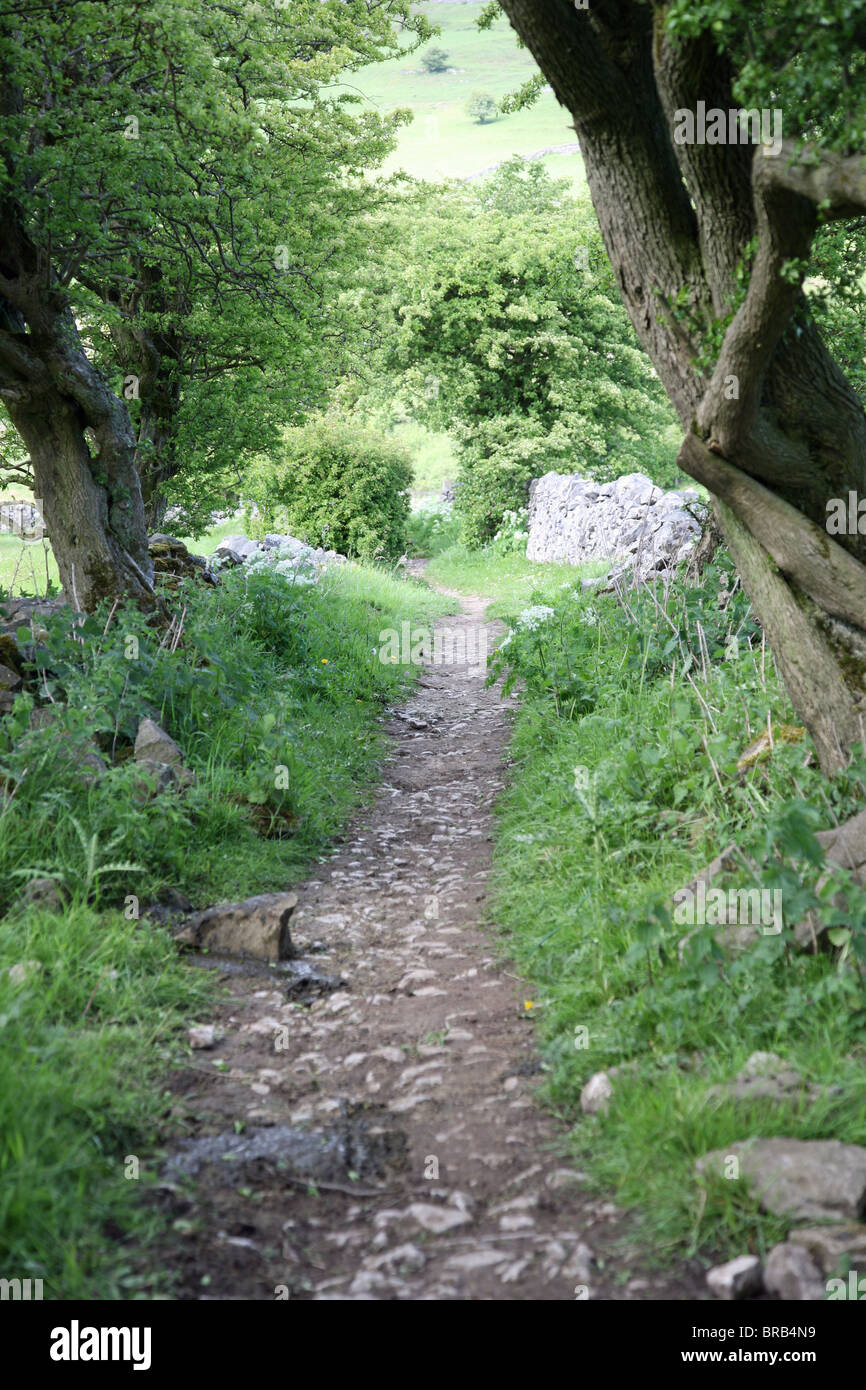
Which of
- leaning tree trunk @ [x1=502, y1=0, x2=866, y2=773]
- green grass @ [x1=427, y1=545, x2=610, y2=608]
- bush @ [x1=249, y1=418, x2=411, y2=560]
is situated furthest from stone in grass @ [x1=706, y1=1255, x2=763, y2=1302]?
bush @ [x1=249, y1=418, x2=411, y2=560]

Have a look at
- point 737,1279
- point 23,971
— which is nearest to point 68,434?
point 23,971

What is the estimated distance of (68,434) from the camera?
8.54 meters

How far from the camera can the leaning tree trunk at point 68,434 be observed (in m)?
8.05

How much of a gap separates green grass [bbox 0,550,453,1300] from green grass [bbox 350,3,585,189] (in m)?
36.6

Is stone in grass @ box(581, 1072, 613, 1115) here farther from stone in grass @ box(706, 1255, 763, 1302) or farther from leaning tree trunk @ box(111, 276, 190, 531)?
leaning tree trunk @ box(111, 276, 190, 531)

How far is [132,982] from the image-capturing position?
4.44 metres

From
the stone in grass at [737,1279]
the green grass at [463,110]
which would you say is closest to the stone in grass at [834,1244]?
the stone in grass at [737,1279]

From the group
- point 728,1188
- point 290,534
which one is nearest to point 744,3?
point 728,1188

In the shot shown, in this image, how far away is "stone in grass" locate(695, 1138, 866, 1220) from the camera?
289 centimetres

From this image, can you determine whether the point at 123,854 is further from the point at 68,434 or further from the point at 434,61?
the point at 434,61

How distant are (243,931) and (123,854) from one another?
0.82m
